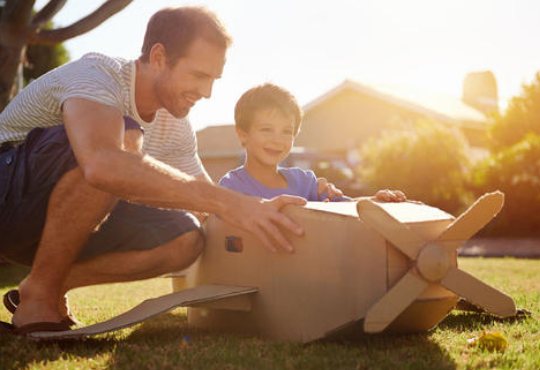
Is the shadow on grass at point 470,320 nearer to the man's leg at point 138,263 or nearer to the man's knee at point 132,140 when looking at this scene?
the man's leg at point 138,263

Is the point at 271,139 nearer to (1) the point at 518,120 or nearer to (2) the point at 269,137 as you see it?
(2) the point at 269,137

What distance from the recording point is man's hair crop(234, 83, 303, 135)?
11.1 ft

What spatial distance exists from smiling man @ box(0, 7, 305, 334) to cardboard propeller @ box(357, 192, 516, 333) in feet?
0.97

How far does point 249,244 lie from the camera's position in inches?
92.2

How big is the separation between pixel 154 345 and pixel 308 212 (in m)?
0.73

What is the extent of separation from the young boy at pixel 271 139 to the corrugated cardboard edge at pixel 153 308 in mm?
1051

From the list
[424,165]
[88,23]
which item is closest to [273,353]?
[88,23]

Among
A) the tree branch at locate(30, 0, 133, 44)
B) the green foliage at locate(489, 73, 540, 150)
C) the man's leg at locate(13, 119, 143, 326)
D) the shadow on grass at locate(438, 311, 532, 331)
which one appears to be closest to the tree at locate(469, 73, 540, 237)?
the green foliage at locate(489, 73, 540, 150)

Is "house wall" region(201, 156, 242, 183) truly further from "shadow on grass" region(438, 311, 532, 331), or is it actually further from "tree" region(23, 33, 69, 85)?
"shadow on grass" region(438, 311, 532, 331)

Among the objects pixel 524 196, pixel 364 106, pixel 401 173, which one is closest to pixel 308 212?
pixel 524 196

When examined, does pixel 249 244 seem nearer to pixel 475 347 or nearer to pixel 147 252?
pixel 147 252

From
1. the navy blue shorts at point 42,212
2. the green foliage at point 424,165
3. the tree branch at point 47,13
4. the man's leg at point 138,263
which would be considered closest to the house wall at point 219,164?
the green foliage at point 424,165

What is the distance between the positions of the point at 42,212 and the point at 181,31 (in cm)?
93

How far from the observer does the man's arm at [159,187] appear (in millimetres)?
1969
